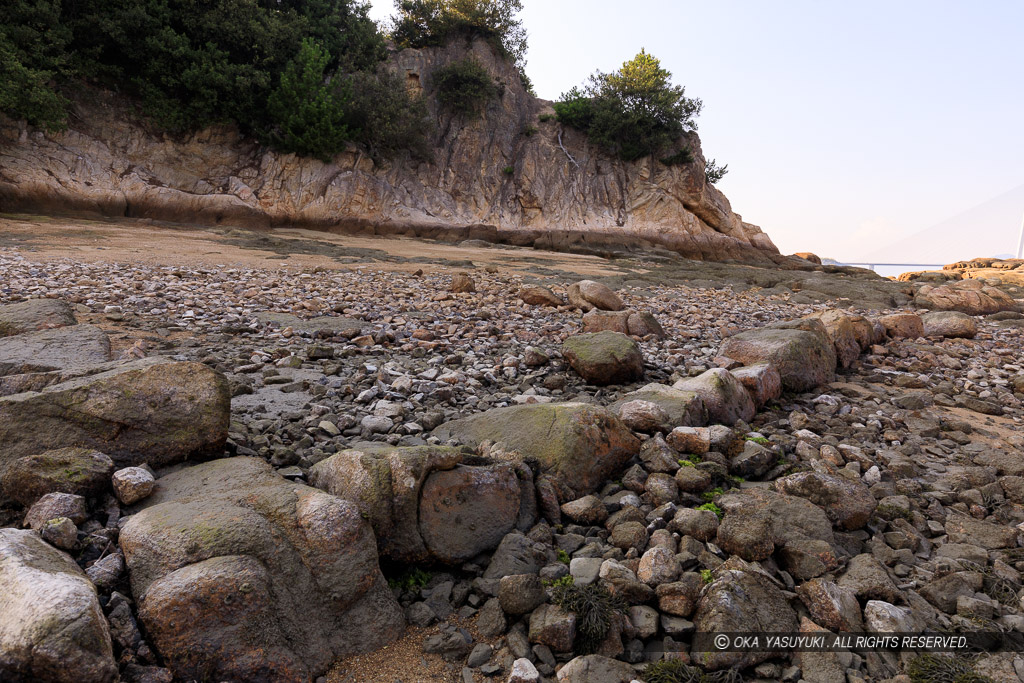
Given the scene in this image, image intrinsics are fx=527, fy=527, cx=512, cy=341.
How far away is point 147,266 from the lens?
9.06 m

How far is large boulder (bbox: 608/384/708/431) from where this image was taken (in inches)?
148

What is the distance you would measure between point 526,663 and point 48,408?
2451 millimetres

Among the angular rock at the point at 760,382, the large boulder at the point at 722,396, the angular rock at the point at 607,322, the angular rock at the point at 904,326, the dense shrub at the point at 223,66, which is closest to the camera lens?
the large boulder at the point at 722,396

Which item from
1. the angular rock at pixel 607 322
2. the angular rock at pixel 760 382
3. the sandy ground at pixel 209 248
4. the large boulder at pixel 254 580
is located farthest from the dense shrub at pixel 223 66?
the angular rock at pixel 760 382

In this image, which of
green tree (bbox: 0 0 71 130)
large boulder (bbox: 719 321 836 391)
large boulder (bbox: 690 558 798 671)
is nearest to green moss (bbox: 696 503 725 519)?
large boulder (bbox: 690 558 798 671)

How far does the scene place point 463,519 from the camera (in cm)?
256

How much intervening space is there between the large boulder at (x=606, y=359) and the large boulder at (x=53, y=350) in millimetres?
3692

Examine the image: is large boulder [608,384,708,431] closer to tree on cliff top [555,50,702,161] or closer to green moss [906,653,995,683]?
green moss [906,653,995,683]

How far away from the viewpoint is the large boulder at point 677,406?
3748 millimetres

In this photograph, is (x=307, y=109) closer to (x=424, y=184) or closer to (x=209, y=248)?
(x=424, y=184)

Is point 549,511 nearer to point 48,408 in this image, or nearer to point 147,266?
point 48,408

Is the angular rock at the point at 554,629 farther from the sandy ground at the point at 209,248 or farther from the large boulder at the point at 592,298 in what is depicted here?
the sandy ground at the point at 209,248

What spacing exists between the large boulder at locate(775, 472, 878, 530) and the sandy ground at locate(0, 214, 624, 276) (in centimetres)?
998

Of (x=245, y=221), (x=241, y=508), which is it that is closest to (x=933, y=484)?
(x=241, y=508)
